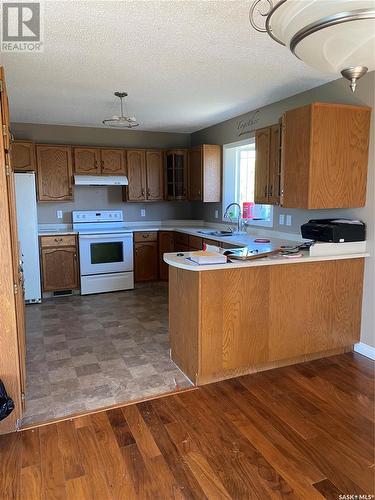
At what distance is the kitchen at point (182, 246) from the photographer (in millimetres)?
2668

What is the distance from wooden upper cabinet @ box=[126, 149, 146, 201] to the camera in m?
5.64

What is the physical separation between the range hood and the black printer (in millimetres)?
3164

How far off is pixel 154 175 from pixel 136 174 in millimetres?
295

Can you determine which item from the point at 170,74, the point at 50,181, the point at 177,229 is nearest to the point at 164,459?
the point at 170,74

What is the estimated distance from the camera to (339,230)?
3012 millimetres

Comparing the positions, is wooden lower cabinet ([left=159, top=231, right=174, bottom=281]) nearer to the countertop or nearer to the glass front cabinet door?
the glass front cabinet door

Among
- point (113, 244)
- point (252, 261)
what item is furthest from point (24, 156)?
point (252, 261)

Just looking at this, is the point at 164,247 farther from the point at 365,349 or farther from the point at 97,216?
the point at 365,349

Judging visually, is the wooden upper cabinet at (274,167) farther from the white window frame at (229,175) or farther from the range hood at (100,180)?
the range hood at (100,180)

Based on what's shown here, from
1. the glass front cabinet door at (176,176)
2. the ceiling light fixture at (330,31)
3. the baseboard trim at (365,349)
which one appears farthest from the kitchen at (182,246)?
the ceiling light fixture at (330,31)

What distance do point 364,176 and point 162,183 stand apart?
339 cm

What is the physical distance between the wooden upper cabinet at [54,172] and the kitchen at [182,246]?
0.01 m

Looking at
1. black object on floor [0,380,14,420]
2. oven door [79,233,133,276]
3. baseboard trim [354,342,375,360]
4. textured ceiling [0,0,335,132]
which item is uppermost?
textured ceiling [0,0,335,132]

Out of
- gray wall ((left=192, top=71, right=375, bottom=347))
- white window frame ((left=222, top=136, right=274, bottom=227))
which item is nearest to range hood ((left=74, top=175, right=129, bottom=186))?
white window frame ((left=222, top=136, right=274, bottom=227))
